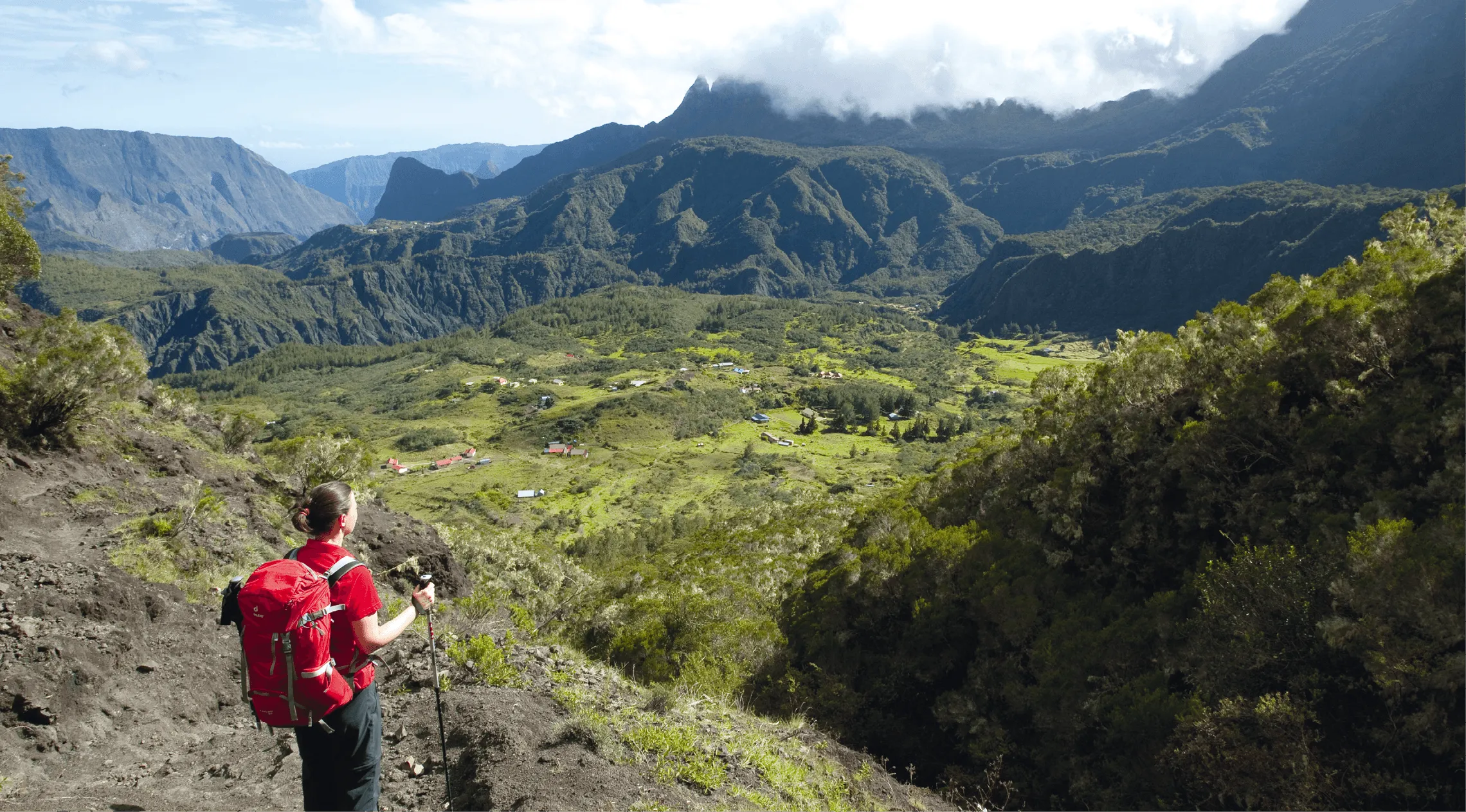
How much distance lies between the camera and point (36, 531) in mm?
15102

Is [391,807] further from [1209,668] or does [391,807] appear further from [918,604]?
[918,604]

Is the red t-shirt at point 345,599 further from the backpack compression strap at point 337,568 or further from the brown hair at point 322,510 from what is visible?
the brown hair at point 322,510

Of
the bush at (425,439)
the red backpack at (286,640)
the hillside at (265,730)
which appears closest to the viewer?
the red backpack at (286,640)

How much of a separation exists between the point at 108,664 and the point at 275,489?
20333 millimetres

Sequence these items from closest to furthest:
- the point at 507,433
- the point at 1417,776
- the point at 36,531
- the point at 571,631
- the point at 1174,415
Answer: the point at 1417,776 → the point at 36,531 → the point at 1174,415 → the point at 571,631 → the point at 507,433

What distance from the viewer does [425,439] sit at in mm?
125438

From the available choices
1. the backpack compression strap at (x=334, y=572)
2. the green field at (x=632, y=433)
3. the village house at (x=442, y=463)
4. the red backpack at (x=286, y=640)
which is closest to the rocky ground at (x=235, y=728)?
the red backpack at (x=286, y=640)

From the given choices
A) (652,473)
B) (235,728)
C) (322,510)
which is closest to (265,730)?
(235,728)

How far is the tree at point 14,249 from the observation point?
29.9 metres

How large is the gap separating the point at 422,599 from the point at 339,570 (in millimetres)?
998

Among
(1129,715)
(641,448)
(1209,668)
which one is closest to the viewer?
(1209,668)

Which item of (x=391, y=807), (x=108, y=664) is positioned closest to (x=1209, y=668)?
(x=391, y=807)

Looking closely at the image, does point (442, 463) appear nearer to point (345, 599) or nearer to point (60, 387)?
point (60, 387)

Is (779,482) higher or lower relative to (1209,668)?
lower
